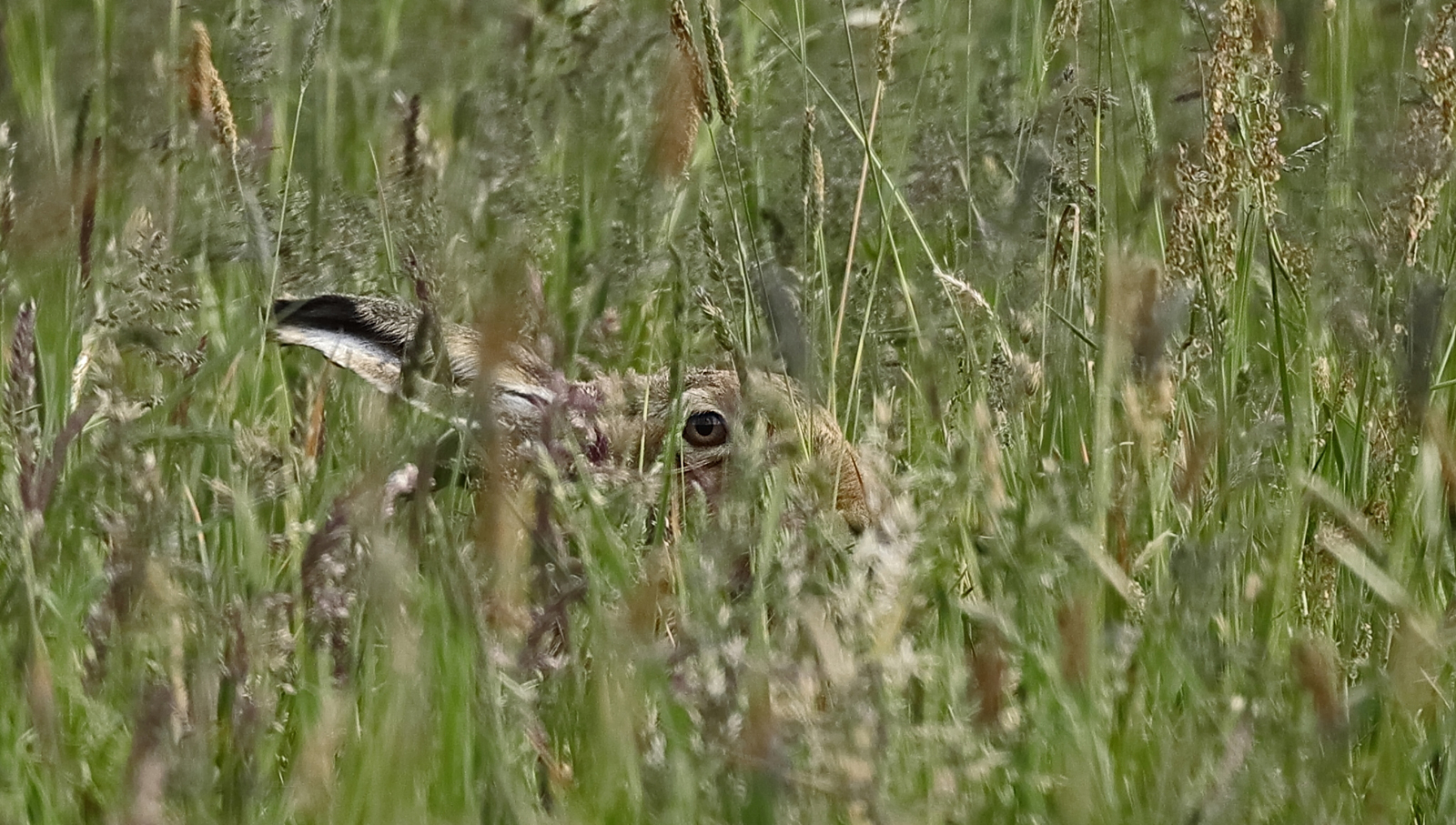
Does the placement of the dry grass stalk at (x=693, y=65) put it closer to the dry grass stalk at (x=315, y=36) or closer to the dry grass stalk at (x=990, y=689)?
the dry grass stalk at (x=315, y=36)

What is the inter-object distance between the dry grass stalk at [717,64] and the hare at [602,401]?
0.34 meters

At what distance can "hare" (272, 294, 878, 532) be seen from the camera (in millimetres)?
1976

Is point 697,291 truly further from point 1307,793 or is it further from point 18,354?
point 1307,793

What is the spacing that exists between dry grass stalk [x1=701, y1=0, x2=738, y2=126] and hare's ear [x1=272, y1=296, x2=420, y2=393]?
1.08 m

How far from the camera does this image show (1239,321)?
289cm

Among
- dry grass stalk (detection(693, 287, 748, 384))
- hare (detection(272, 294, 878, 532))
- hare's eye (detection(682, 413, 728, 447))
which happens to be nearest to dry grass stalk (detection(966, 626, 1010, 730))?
hare (detection(272, 294, 878, 532))

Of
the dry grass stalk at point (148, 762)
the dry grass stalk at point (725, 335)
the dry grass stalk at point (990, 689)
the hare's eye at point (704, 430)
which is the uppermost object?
the dry grass stalk at point (725, 335)

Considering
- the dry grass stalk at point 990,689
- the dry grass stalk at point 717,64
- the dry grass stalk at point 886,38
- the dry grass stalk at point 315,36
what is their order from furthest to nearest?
the dry grass stalk at point 886,38
the dry grass stalk at point 315,36
the dry grass stalk at point 717,64
the dry grass stalk at point 990,689

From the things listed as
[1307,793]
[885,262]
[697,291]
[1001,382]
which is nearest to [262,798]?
[697,291]

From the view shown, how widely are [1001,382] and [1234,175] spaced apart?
0.39m

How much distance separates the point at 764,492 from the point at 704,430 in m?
1.30

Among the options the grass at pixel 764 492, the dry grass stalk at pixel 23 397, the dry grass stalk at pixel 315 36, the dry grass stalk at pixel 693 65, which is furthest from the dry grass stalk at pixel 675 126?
the dry grass stalk at pixel 23 397

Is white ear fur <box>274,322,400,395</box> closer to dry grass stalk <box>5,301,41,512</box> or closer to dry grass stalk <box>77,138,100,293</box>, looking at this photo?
dry grass stalk <box>77,138,100,293</box>

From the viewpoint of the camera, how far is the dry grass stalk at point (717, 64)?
2.20m
